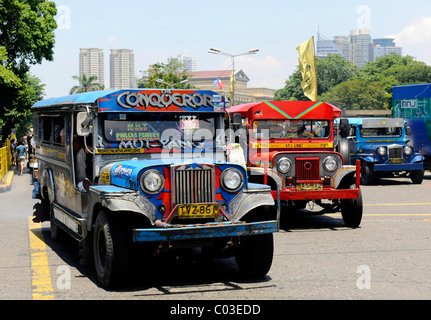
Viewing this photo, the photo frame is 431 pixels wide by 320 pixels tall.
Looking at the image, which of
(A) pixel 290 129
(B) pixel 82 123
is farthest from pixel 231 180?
(A) pixel 290 129

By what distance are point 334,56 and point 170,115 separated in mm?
121910

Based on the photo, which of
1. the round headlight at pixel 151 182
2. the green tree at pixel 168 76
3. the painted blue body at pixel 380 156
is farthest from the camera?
the green tree at pixel 168 76

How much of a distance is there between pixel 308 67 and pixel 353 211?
20.3 metres

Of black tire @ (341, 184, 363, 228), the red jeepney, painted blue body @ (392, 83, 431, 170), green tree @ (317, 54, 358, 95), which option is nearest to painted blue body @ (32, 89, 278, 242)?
the red jeepney

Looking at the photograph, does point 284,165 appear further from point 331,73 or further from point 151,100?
point 331,73

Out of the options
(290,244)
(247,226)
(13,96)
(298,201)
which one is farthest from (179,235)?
(13,96)

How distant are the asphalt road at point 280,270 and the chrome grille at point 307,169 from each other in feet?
3.18

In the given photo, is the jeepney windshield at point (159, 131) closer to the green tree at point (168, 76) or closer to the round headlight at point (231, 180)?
the round headlight at point (231, 180)

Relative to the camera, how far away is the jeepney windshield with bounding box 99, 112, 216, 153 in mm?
8898

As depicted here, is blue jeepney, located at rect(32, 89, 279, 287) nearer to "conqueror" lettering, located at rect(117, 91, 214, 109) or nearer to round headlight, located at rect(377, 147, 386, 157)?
"conqueror" lettering, located at rect(117, 91, 214, 109)

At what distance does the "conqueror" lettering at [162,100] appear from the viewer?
8844mm

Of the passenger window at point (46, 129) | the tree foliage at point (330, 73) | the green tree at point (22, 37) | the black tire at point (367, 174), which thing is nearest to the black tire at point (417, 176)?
the black tire at point (367, 174)

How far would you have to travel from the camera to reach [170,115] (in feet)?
30.0

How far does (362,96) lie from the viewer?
300 ft
